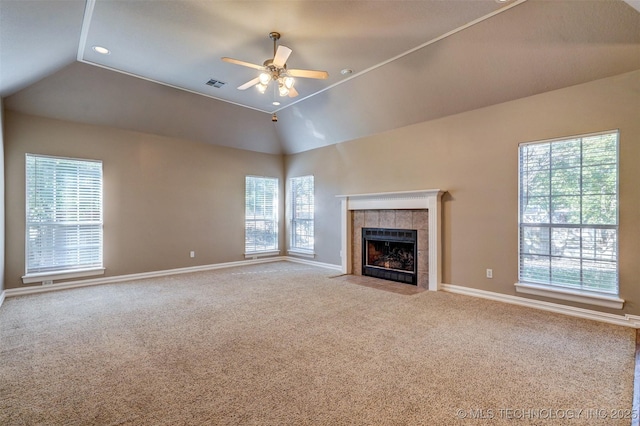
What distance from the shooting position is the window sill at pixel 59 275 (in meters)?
4.69

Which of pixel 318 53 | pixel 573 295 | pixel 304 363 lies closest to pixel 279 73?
pixel 318 53

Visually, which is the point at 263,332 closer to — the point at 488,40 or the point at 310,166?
the point at 488,40

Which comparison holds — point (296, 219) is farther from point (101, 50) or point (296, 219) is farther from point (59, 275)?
point (101, 50)

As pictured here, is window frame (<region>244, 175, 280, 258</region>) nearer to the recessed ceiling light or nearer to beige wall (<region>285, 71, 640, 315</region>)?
beige wall (<region>285, 71, 640, 315</region>)

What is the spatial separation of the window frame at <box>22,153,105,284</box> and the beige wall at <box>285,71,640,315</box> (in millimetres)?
4827

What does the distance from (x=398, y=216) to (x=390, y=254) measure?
810 millimetres

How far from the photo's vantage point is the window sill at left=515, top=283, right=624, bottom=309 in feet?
11.2

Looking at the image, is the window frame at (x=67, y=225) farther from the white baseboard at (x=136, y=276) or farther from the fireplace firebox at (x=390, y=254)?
the fireplace firebox at (x=390, y=254)

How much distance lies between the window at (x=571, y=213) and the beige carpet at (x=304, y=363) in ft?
1.95

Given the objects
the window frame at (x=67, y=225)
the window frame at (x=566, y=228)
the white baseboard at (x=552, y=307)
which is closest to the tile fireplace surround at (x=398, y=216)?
the white baseboard at (x=552, y=307)

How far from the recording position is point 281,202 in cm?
797

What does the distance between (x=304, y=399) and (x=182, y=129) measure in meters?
5.72

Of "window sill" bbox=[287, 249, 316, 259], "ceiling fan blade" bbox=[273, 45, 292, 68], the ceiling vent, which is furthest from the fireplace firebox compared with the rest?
the ceiling vent

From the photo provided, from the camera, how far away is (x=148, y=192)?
5.87 meters
